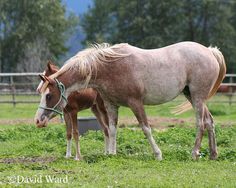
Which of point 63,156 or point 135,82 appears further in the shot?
point 63,156

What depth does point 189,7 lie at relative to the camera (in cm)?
5434

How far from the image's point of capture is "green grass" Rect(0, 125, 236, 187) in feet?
Result: 24.2

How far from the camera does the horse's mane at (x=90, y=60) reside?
9.35 metres

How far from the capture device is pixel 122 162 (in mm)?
8797

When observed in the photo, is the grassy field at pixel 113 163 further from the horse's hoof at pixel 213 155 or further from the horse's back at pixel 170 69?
the horse's back at pixel 170 69

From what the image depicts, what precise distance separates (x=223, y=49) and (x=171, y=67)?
4273 centimetres

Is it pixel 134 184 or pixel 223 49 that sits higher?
pixel 134 184

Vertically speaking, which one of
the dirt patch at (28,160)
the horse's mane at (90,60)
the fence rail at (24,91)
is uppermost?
the horse's mane at (90,60)

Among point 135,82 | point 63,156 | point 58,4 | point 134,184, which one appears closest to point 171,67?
point 135,82

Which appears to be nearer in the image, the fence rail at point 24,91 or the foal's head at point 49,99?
the foal's head at point 49,99

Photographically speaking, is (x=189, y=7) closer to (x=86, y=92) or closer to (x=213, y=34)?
(x=213, y=34)

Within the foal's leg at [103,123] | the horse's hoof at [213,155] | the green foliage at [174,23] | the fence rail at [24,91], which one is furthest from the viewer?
the green foliage at [174,23]

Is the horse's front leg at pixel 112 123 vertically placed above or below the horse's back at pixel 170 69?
below

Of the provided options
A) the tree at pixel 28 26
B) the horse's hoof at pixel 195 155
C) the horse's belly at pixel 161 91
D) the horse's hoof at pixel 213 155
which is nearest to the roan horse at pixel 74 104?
the horse's belly at pixel 161 91
